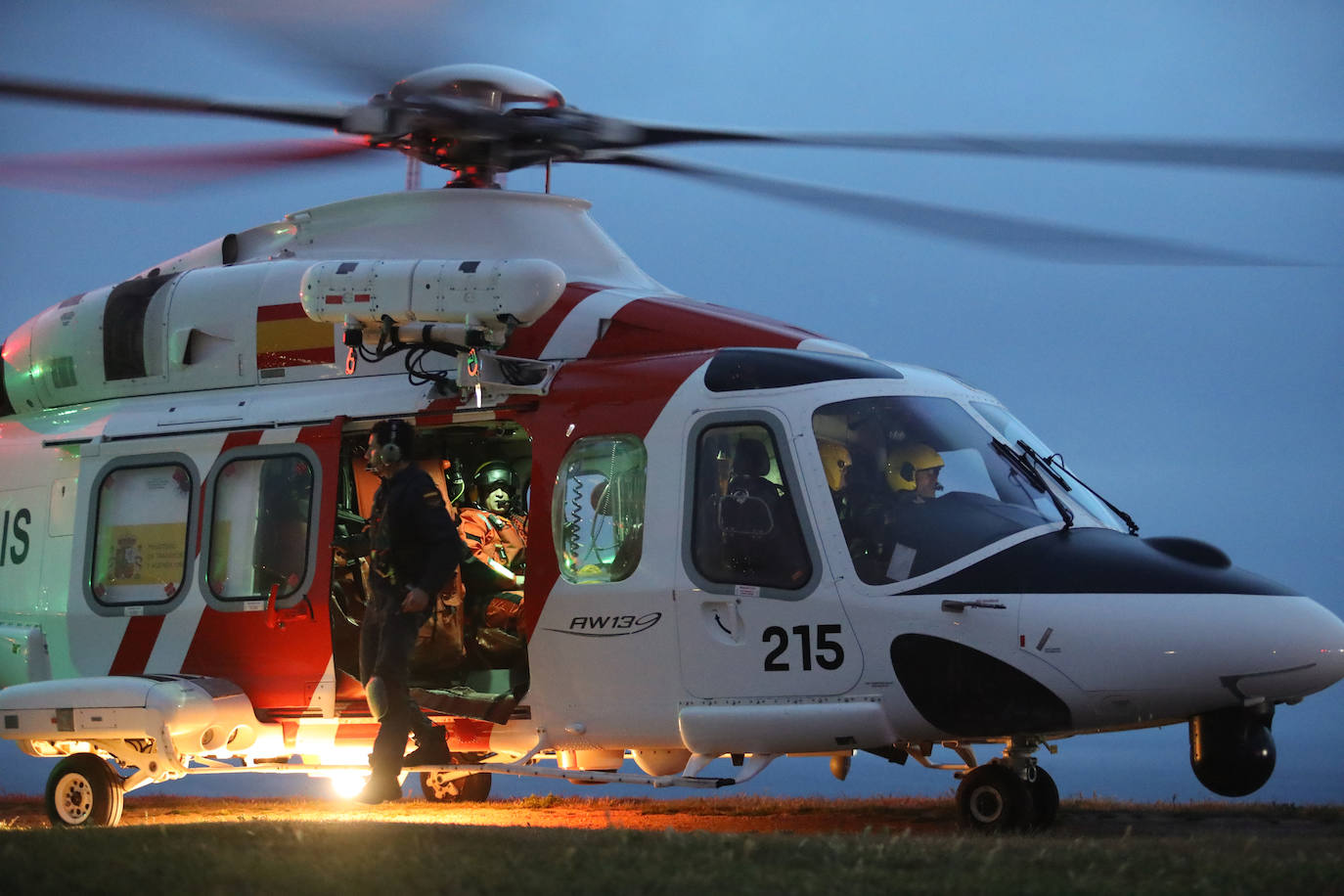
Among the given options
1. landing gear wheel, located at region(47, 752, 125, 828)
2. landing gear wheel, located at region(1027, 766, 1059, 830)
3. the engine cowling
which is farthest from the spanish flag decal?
the engine cowling

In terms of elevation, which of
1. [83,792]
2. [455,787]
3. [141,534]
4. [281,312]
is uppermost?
[281,312]

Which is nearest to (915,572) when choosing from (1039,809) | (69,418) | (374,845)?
(1039,809)

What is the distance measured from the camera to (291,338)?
936cm

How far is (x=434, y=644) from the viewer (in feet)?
29.7

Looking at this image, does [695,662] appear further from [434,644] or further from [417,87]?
[417,87]

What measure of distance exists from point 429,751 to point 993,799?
2.97 meters

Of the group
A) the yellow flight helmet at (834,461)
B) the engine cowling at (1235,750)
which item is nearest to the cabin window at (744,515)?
the yellow flight helmet at (834,461)

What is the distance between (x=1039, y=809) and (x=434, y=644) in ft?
11.8

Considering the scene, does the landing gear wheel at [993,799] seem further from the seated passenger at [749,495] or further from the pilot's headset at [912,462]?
the seated passenger at [749,495]

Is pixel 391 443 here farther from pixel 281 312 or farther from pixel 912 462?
pixel 912 462

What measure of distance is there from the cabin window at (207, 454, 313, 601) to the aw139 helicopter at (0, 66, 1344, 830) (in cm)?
2

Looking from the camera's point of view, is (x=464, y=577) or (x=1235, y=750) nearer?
(x=1235, y=750)

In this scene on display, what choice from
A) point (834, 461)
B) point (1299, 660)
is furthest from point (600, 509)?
point (1299, 660)

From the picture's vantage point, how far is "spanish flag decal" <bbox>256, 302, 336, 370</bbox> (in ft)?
30.5
